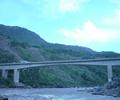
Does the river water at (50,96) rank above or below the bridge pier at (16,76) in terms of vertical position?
below

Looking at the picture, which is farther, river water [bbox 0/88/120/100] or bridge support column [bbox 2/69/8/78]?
bridge support column [bbox 2/69/8/78]

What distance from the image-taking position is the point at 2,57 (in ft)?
323

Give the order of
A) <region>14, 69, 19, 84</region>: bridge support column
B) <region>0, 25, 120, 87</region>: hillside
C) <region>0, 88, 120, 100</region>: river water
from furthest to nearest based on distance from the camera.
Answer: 1. <region>0, 25, 120, 87</region>: hillside
2. <region>14, 69, 19, 84</region>: bridge support column
3. <region>0, 88, 120, 100</region>: river water

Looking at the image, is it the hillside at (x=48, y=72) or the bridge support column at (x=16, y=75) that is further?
the hillside at (x=48, y=72)

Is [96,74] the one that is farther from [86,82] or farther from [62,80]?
[62,80]

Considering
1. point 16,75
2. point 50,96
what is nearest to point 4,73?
point 16,75

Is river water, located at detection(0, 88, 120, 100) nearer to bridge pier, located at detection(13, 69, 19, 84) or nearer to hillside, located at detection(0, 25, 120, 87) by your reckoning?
bridge pier, located at detection(13, 69, 19, 84)

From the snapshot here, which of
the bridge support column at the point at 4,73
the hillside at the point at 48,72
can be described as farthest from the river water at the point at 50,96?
the hillside at the point at 48,72

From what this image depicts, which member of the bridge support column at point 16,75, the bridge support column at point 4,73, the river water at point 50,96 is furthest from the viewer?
the bridge support column at point 4,73

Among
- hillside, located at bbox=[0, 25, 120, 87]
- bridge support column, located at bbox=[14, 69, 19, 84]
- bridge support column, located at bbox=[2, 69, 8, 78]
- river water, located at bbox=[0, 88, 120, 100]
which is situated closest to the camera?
river water, located at bbox=[0, 88, 120, 100]

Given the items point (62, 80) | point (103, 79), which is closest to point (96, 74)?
point (103, 79)

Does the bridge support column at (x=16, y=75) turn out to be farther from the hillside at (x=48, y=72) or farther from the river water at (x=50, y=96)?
the river water at (x=50, y=96)

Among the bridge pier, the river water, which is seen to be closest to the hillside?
the bridge pier

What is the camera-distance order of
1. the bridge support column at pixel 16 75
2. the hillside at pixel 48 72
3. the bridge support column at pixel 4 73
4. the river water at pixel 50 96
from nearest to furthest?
the river water at pixel 50 96 < the bridge support column at pixel 16 75 < the bridge support column at pixel 4 73 < the hillside at pixel 48 72
